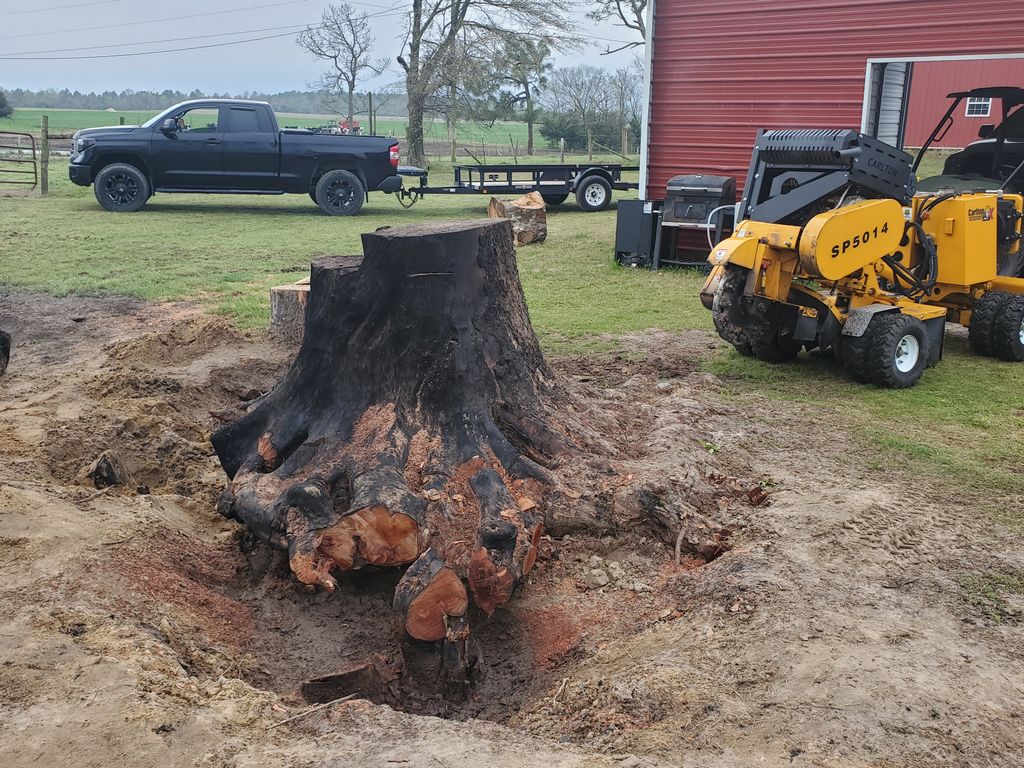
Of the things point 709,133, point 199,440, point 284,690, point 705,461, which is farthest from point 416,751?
point 709,133

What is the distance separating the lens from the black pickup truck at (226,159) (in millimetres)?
17484

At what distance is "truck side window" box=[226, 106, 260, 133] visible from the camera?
18094 mm

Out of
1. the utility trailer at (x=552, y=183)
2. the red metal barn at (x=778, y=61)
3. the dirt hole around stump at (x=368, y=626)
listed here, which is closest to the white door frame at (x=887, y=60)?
the red metal barn at (x=778, y=61)

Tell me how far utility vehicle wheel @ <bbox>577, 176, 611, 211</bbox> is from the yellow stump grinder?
1420 cm

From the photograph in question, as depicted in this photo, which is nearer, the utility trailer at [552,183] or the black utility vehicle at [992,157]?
the black utility vehicle at [992,157]

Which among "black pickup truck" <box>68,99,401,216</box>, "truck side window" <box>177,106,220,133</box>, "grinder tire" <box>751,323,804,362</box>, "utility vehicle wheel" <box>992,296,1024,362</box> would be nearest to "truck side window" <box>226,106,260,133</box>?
"black pickup truck" <box>68,99,401,216</box>

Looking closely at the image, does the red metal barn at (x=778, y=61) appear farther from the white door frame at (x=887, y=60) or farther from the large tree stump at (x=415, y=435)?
the large tree stump at (x=415, y=435)

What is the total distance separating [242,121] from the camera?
18.2 metres

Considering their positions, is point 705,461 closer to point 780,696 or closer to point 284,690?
point 780,696

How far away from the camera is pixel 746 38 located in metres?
12.4

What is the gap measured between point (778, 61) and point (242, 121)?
422 inches

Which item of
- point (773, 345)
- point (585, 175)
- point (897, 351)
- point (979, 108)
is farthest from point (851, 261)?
point (979, 108)

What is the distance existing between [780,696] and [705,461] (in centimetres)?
217

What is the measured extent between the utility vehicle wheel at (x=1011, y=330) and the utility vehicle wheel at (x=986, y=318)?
3 cm
